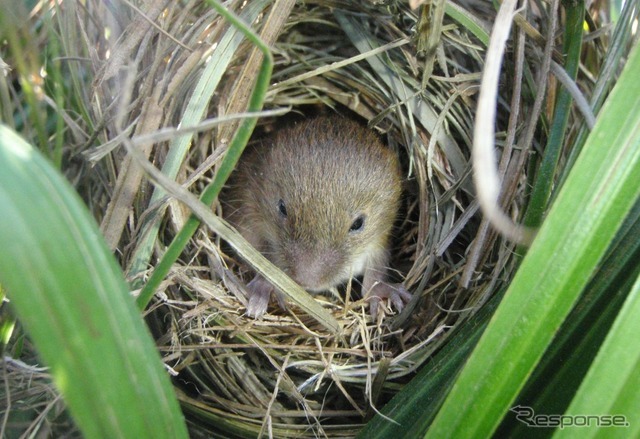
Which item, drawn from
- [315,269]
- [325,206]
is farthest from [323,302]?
[325,206]

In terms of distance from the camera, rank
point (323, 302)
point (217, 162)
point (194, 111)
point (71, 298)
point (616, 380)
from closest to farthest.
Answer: point (71, 298), point (616, 380), point (194, 111), point (217, 162), point (323, 302)

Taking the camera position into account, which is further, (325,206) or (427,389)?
(325,206)

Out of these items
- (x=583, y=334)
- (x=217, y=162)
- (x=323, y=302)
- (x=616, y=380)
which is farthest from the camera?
(x=323, y=302)

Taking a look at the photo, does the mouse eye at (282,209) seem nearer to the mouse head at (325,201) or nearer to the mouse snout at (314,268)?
the mouse head at (325,201)

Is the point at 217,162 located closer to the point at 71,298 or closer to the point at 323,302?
the point at 323,302

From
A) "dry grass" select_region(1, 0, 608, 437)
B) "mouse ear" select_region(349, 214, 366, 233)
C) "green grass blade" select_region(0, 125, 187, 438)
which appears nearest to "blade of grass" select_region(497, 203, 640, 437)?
"dry grass" select_region(1, 0, 608, 437)

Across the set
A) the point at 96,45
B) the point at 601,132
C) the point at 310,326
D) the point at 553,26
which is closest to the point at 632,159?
the point at 601,132

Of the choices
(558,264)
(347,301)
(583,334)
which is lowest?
(347,301)
